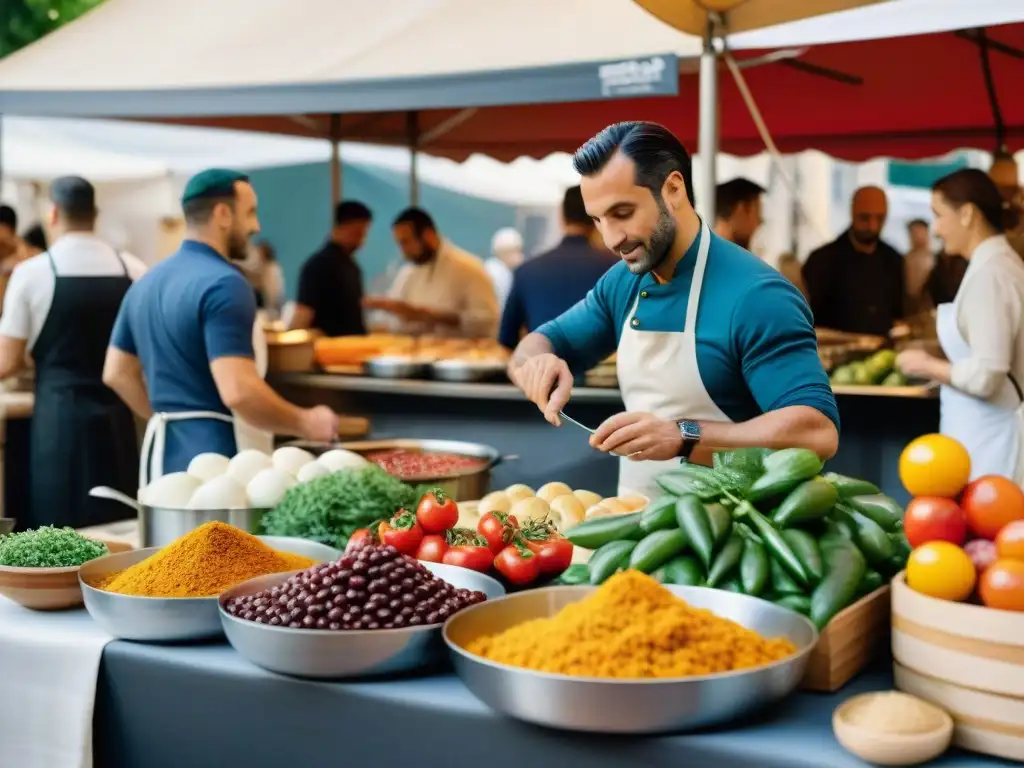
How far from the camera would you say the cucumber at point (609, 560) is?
2.12m

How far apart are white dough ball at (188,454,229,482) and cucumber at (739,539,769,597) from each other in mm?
1545

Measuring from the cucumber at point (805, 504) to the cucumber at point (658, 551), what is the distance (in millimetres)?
171

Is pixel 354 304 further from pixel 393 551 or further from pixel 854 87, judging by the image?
pixel 393 551

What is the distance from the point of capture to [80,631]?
229 centimetres

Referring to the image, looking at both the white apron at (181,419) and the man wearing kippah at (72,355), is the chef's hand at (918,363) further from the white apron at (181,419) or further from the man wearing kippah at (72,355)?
the man wearing kippah at (72,355)

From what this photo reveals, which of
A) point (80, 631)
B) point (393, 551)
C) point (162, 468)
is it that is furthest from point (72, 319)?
point (393, 551)

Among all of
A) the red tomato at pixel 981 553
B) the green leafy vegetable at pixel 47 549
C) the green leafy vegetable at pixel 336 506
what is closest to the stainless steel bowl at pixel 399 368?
the green leafy vegetable at pixel 336 506

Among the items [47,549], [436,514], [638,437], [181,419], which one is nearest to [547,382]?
[638,437]

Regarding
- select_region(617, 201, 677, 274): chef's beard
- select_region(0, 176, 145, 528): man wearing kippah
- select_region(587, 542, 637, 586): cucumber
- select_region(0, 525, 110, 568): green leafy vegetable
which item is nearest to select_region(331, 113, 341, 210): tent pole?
select_region(0, 176, 145, 528): man wearing kippah

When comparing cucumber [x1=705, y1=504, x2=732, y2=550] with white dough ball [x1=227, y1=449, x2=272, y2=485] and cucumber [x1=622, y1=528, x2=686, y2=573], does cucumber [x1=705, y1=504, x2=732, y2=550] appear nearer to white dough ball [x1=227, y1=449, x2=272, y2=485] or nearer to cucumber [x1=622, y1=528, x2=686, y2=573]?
cucumber [x1=622, y1=528, x2=686, y2=573]

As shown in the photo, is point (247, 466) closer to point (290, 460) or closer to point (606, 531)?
point (290, 460)

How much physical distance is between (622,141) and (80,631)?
60.4 inches

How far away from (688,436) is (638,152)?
648 mm

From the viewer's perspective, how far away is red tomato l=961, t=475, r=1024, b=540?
181cm
